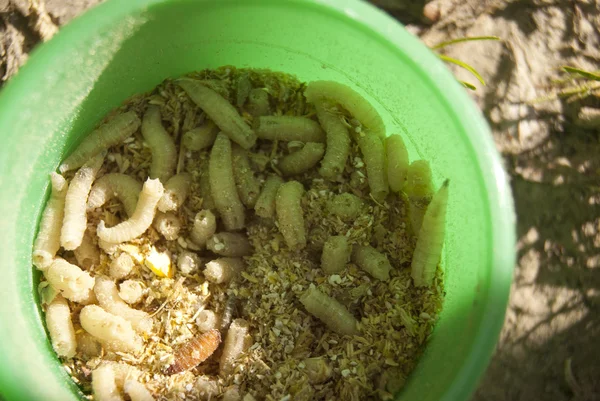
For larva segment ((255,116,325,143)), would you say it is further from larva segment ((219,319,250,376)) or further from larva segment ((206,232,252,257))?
larva segment ((219,319,250,376))

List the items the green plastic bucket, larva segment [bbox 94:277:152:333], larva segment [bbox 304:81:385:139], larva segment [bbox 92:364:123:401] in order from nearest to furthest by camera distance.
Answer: the green plastic bucket
larva segment [bbox 92:364:123:401]
larva segment [bbox 94:277:152:333]
larva segment [bbox 304:81:385:139]

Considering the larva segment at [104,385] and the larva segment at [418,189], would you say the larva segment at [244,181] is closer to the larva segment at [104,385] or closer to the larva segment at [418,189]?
the larva segment at [418,189]

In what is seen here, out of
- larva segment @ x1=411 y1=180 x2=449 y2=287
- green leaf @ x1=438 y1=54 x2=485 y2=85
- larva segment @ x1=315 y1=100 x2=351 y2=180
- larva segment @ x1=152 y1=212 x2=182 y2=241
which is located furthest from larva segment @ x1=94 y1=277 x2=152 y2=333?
green leaf @ x1=438 y1=54 x2=485 y2=85

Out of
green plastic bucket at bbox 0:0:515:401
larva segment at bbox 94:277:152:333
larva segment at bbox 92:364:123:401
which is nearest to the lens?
green plastic bucket at bbox 0:0:515:401

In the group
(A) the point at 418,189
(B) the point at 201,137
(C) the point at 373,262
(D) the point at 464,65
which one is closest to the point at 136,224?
(B) the point at 201,137

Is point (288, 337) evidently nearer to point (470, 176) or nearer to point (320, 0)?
point (470, 176)

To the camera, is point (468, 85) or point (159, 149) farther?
point (468, 85)

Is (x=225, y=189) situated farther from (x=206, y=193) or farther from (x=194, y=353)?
(x=194, y=353)
